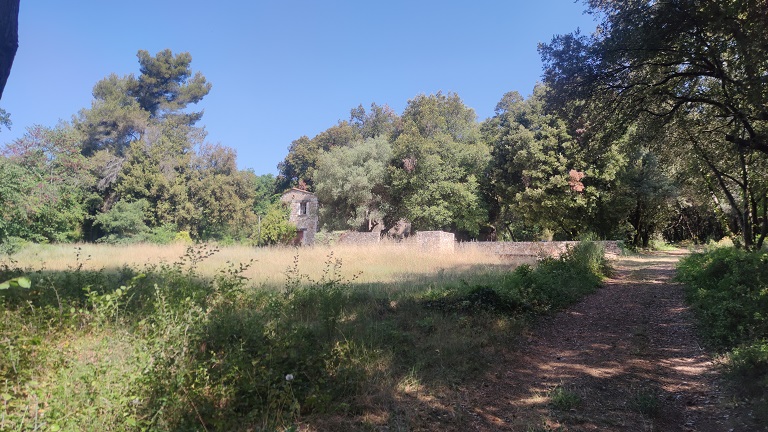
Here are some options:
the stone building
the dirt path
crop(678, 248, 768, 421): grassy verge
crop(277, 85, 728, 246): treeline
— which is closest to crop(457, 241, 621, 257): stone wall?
crop(277, 85, 728, 246): treeline

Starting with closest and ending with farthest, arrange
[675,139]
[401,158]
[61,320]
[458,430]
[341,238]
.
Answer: [458,430] < [61,320] < [675,139] < [341,238] < [401,158]

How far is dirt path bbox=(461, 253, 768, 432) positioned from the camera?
3752mm

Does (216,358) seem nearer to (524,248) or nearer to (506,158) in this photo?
(524,248)

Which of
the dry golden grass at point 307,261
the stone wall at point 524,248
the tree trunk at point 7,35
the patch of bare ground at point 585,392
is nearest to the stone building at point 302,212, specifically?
the stone wall at point 524,248

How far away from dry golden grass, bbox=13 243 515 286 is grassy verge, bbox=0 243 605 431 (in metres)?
3.85

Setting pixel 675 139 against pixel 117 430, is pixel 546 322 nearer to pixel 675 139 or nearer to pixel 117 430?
pixel 117 430

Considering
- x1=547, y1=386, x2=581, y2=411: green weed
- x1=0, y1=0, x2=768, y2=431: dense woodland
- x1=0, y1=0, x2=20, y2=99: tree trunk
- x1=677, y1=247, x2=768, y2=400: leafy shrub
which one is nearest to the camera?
x1=0, y1=0, x2=768, y2=431: dense woodland

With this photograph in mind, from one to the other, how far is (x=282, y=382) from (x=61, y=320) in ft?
8.57

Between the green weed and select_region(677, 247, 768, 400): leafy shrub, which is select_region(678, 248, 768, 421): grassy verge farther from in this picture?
the green weed

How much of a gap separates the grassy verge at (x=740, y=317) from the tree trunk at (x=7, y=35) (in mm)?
7639

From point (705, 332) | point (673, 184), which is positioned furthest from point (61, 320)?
point (673, 184)

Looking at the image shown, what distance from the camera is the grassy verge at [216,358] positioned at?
3102mm

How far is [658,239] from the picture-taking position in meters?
41.5

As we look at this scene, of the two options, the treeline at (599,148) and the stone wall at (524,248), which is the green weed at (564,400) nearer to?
the treeline at (599,148)
